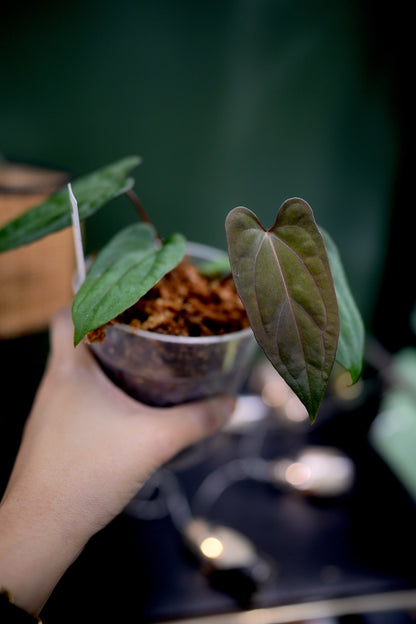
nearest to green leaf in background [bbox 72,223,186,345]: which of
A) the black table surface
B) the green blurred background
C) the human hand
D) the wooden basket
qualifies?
the human hand

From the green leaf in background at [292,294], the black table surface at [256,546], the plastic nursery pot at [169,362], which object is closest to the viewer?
the green leaf in background at [292,294]

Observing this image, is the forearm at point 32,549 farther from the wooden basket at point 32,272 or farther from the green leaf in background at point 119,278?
the wooden basket at point 32,272

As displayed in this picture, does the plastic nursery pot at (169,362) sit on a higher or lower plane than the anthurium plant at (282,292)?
lower

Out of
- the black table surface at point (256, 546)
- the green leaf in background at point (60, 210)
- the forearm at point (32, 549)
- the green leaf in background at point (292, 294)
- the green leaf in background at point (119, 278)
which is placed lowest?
the black table surface at point (256, 546)

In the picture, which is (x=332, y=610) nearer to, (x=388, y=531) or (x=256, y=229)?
(x=388, y=531)

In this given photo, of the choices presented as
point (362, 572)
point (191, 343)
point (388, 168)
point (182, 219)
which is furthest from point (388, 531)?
point (388, 168)

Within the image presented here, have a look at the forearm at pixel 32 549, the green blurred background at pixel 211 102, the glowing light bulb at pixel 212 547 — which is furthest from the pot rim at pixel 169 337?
the green blurred background at pixel 211 102
